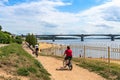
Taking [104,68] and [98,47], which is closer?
[104,68]

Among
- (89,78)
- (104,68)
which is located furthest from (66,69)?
(89,78)

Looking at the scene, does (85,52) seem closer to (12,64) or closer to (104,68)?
(104,68)

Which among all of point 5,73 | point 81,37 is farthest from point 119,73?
point 81,37

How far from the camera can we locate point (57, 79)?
14.0 m

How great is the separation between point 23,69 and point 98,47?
31.7 feet

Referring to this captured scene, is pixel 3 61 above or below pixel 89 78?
above

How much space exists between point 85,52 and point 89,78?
10300 mm

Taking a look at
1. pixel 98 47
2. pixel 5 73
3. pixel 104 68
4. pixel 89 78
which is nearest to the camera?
pixel 5 73

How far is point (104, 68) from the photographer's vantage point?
699 inches

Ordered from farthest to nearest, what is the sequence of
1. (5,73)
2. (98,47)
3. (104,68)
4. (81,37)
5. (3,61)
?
1. (81,37)
2. (98,47)
3. (104,68)
4. (3,61)
5. (5,73)

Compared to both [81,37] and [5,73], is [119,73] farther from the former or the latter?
[81,37]

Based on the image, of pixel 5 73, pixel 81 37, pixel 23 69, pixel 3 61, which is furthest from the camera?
pixel 81 37

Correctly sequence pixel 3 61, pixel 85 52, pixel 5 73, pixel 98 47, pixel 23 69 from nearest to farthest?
pixel 5 73
pixel 23 69
pixel 3 61
pixel 98 47
pixel 85 52

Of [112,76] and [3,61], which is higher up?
[3,61]
